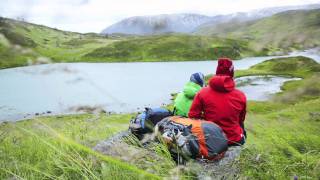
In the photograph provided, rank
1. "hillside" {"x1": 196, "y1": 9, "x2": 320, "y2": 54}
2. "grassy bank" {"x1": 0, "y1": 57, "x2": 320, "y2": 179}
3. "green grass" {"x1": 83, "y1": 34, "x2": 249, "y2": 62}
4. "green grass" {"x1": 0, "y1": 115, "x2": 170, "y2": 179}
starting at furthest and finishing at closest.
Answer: "green grass" {"x1": 83, "y1": 34, "x2": 249, "y2": 62}
"hillside" {"x1": 196, "y1": 9, "x2": 320, "y2": 54}
"green grass" {"x1": 0, "y1": 115, "x2": 170, "y2": 179}
"grassy bank" {"x1": 0, "y1": 57, "x2": 320, "y2": 179}

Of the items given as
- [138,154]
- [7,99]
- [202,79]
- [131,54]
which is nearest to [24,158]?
[138,154]

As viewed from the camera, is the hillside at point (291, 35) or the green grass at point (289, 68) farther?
the green grass at point (289, 68)

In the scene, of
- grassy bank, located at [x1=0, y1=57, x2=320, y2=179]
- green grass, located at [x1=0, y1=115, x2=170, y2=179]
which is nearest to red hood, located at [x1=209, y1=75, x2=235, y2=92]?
grassy bank, located at [x1=0, y1=57, x2=320, y2=179]

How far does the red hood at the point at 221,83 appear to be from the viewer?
21.3 feet

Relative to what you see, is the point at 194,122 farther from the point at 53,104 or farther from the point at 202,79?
the point at 53,104

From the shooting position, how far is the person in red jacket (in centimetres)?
654

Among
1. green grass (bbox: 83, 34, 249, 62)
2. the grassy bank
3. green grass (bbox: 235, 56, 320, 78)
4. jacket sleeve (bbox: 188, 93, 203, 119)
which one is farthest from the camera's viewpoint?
green grass (bbox: 83, 34, 249, 62)

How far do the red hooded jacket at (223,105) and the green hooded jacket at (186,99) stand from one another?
2.03m

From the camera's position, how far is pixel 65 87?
242ft

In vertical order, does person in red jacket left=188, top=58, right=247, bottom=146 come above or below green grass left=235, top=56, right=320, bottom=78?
above

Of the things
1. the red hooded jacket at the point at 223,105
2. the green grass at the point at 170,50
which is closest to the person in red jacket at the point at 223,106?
the red hooded jacket at the point at 223,105

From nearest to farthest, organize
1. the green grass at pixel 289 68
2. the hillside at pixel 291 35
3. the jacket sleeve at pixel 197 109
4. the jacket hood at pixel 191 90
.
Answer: the hillside at pixel 291 35, the jacket sleeve at pixel 197 109, the jacket hood at pixel 191 90, the green grass at pixel 289 68

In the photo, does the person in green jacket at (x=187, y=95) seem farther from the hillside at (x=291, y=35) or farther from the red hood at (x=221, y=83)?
the red hood at (x=221, y=83)

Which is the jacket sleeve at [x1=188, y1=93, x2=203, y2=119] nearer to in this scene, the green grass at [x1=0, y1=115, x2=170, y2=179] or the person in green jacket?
the green grass at [x1=0, y1=115, x2=170, y2=179]
